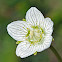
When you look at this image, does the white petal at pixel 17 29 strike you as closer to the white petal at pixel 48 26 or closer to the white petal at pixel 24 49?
the white petal at pixel 24 49

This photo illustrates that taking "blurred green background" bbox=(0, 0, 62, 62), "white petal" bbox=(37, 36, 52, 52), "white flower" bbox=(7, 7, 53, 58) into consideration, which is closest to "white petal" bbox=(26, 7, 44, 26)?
"white flower" bbox=(7, 7, 53, 58)

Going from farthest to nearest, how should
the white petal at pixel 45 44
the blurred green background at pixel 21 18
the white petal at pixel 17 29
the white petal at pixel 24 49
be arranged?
the blurred green background at pixel 21 18
the white petal at pixel 17 29
the white petal at pixel 24 49
the white petal at pixel 45 44

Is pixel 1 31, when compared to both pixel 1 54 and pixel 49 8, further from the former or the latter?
pixel 49 8

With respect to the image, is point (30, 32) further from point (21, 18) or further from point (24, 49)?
point (21, 18)

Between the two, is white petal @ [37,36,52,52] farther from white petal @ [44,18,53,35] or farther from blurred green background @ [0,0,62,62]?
blurred green background @ [0,0,62,62]

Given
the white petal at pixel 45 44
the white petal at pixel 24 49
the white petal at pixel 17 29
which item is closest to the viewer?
the white petal at pixel 45 44

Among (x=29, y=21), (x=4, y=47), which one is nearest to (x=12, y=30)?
(x=29, y=21)

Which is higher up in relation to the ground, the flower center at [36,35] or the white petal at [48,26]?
the white petal at [48,26]

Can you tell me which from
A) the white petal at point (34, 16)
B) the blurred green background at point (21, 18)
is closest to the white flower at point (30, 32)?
the white petal at point (34, 16)

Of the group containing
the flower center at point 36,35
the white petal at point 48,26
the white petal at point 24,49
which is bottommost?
the white petal at point 24,49
